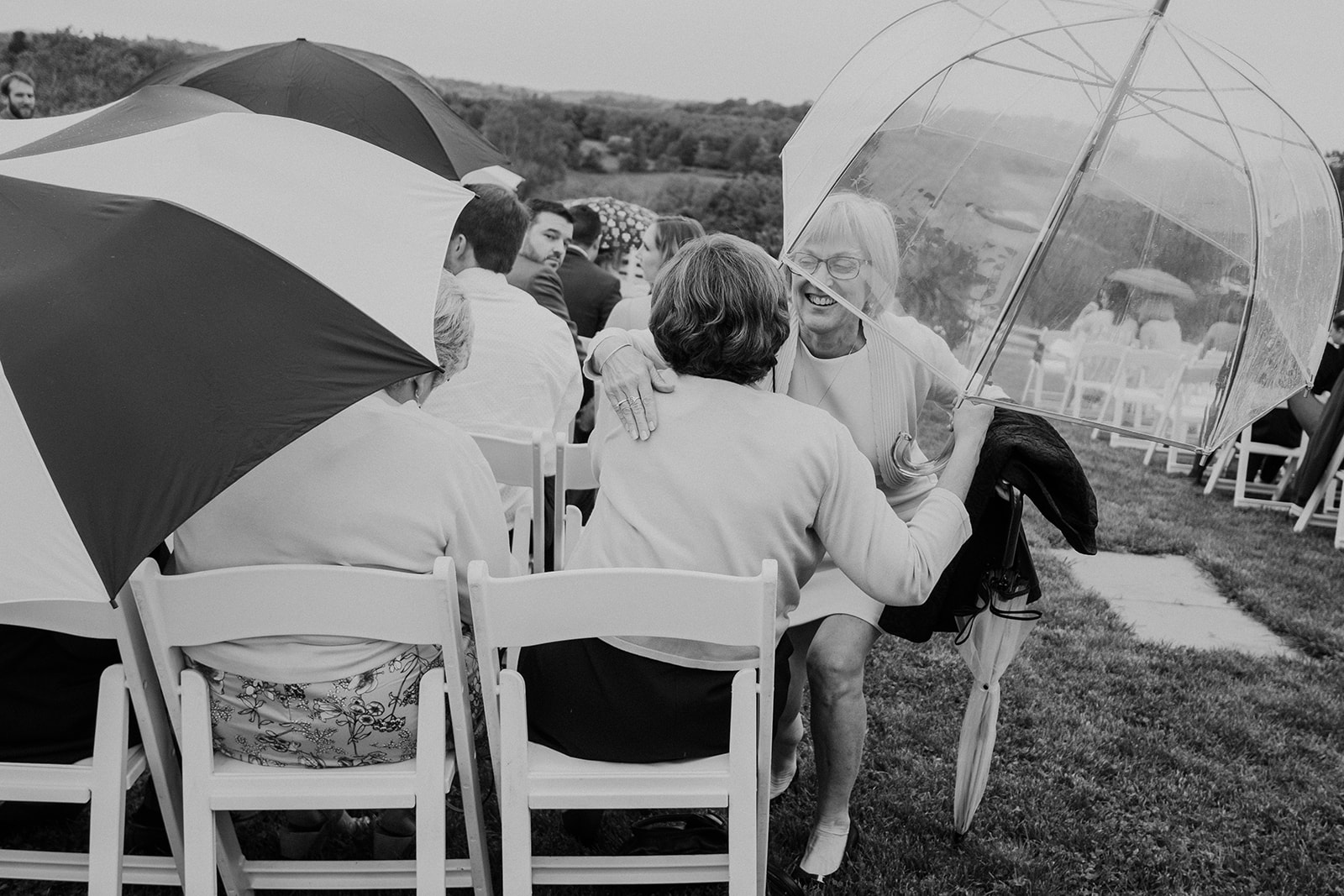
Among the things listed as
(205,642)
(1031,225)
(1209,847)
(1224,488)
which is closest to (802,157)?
(1031,225)

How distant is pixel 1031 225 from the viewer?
1.98 meters

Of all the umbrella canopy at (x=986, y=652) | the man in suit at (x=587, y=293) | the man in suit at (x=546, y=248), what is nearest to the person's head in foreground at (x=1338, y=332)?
the man in suit at (x=587, y=293)

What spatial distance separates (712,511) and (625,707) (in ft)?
1.48

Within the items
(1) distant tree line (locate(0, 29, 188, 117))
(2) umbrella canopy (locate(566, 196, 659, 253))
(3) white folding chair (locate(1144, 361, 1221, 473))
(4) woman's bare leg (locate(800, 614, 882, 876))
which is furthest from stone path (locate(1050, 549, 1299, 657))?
(1) distant tree line (locate(0, 29, 188, 117))

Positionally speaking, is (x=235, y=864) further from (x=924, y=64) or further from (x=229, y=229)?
(x=924, y=64)

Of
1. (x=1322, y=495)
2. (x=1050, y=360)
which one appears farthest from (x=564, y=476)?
(x=1322, y=495)

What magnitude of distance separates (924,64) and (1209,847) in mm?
2257

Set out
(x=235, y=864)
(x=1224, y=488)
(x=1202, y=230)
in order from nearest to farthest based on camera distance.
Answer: (x=1202, y=230) → (x=235, y=864) → (x=1224, y=488)

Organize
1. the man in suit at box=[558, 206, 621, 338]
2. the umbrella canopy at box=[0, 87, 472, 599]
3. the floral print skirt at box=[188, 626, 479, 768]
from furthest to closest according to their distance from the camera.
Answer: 1. the man in suit at box=[558, 206, 621, 338]
2. the floral print skirt at box=[188, 626, 479, 768]
3. the umbrella canopy at box=[0, 87, 472, 599]

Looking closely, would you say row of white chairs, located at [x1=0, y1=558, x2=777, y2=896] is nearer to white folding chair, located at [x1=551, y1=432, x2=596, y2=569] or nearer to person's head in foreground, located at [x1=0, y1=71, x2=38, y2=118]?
white folding chair, located at [x1=551, y1=432, x2=596, y2=569]

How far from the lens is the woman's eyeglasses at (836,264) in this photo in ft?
7.57

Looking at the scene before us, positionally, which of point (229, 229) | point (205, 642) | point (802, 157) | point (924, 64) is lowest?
point (205, 642)

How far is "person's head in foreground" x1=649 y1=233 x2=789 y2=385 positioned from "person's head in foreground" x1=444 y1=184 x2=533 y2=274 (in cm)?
176

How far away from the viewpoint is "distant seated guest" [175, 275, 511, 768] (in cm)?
213
